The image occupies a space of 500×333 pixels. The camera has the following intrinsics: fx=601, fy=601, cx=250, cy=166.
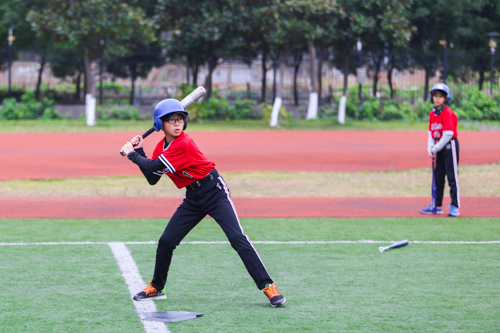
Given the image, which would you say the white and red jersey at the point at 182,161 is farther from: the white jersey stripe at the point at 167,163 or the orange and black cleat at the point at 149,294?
the orange and black cleat at the point at 149,294

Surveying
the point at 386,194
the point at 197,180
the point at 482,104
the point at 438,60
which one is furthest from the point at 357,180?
the point at 438,60

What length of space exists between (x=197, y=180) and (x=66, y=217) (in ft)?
16.3

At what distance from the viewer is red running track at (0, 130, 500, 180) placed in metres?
14.6

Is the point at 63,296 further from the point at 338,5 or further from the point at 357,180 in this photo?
the point at 338,5

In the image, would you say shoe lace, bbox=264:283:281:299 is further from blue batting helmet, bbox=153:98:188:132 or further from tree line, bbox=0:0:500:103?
tree line, bbox=0:0:500:103

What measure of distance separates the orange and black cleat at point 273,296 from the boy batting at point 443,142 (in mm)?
4718

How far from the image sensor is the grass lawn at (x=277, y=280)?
4.68 m

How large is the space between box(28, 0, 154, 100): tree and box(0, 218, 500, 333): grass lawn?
18588 millimetres

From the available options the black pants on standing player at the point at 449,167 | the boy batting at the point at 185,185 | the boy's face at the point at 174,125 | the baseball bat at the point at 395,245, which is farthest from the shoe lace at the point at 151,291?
the black pants on standing player at the point at 449,167

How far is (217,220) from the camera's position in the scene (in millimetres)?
5184

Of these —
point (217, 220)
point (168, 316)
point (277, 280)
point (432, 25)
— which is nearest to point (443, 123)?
point (277, 280)

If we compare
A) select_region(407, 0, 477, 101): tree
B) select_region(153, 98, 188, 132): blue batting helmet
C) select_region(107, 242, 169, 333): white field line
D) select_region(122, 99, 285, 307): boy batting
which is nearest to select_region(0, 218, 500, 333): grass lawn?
select_region(107, 242, 169, 333): white field line

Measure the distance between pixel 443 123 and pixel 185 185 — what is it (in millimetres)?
5024

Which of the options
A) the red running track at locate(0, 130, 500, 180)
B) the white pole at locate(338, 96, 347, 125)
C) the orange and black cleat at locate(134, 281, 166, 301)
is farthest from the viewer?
the white pole at locate(338, 96, 347, 125)
